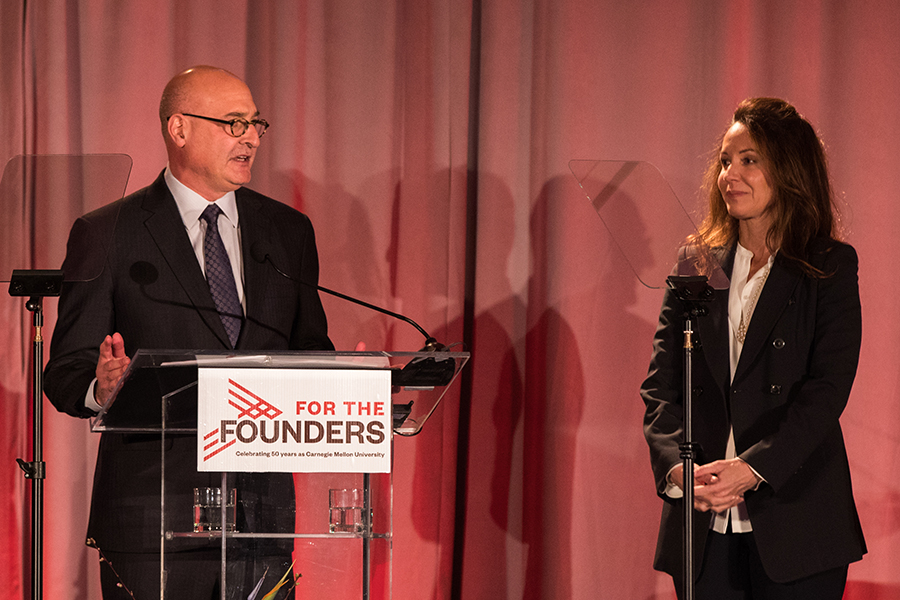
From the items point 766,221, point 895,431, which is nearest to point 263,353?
point 766,221

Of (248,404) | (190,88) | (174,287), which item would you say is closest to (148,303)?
(174,287)

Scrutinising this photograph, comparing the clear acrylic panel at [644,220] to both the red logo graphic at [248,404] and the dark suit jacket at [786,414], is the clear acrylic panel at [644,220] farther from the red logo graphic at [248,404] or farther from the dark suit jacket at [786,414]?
the red logo graphic at [248,404]

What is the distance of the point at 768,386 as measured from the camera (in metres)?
2.19

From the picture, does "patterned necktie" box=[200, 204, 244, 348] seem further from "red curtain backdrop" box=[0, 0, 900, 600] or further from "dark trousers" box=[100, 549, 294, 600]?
"red curtain backdrop" box=[0, 0, 900, 600]

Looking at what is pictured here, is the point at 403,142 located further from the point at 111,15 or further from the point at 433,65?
the point at 111,15

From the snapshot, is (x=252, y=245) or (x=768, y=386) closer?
(x=768, y=386)

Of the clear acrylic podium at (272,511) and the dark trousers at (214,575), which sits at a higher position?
the clear acrylic podium at (272,511)

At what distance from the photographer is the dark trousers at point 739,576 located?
2.09 m

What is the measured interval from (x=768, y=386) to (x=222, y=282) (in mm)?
1344

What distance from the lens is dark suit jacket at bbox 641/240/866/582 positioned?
2076 mm

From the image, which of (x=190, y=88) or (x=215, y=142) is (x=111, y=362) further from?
(x=190, y=88)

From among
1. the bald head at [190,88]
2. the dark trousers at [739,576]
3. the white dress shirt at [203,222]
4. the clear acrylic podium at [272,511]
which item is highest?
the bald head at [190,88]

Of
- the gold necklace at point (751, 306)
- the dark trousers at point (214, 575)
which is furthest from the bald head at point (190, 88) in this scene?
the gold necklace at point (751, 306)

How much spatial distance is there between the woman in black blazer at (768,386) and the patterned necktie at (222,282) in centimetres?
107
